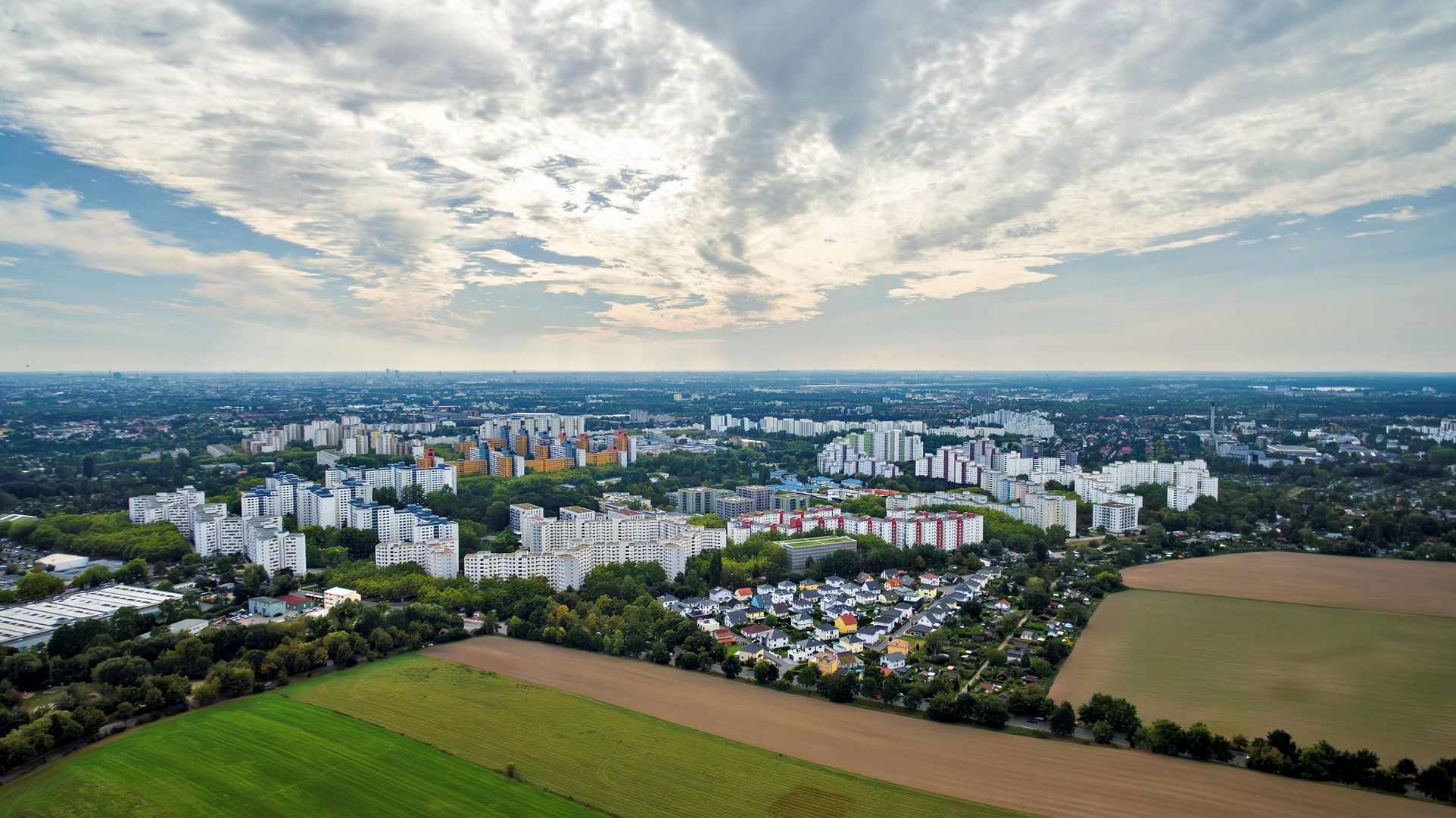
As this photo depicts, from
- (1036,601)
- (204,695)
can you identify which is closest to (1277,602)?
(1036,601)

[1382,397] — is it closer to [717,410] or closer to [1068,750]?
[717,410]

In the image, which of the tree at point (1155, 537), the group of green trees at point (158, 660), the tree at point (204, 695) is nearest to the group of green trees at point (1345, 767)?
the group of green trees at point (158, 660)

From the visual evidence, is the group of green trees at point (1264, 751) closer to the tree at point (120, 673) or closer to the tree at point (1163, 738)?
the tree at point (1163, 738)

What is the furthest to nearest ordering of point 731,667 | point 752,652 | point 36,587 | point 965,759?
point 36,587, point 752,652, point 731,667, point 965,759

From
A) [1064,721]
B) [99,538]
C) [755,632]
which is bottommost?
[755,632]

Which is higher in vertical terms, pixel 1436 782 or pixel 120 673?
pixel 120 673

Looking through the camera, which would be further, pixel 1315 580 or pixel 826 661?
pixel 1315 580

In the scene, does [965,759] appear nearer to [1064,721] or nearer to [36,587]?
[1064,721]

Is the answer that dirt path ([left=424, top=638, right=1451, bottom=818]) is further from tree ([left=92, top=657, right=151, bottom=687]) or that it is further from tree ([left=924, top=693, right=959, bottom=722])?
tree ([left=92, top=657, right=151, bottom=687])

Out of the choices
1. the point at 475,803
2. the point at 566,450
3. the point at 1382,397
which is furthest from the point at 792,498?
Result: the point at 1382,397
